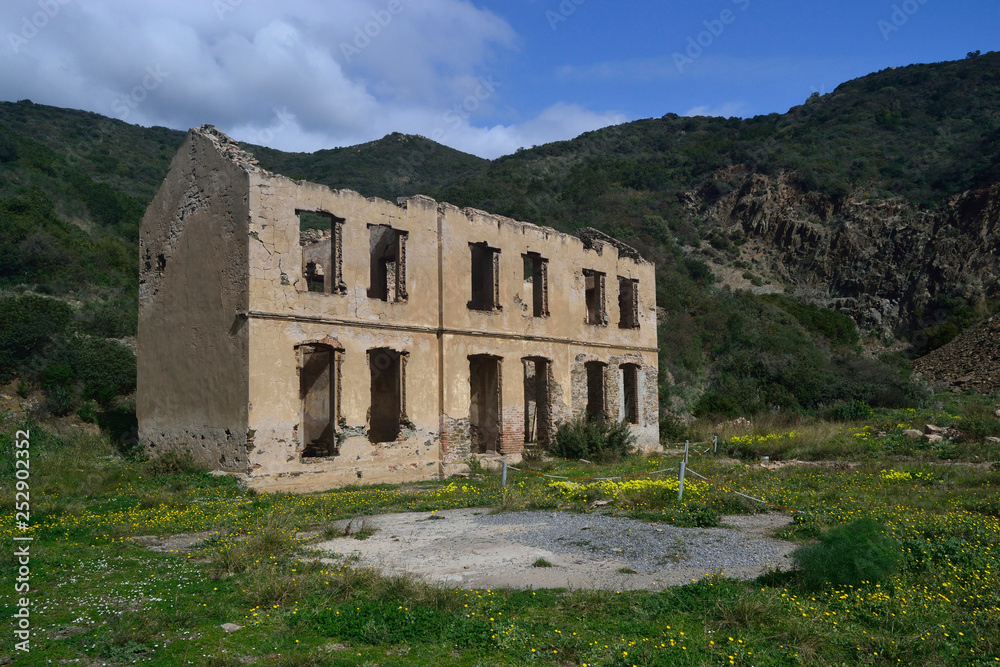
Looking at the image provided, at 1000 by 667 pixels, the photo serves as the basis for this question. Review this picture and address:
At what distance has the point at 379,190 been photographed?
5200 centimetres

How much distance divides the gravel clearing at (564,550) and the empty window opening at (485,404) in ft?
28.2

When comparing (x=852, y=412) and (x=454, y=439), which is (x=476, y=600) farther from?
(x=852, y=412)

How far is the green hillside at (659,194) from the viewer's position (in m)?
27.1

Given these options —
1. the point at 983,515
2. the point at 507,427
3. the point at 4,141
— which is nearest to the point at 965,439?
the point at 983,515

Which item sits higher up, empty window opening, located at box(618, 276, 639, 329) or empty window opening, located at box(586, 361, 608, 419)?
empty window opening, located at box(618, 276, 639, 329)

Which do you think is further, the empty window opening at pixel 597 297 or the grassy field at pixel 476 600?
the empty window opening at pixel 597 297

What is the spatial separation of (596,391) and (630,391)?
63.6 inches

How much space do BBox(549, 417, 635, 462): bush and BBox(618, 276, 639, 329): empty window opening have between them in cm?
511

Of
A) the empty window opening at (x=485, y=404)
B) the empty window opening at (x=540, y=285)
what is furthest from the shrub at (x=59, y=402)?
the empty window opening at (x=540, y=285)

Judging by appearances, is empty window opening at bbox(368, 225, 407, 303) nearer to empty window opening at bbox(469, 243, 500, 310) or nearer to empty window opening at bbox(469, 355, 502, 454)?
empty window opening at bbox(469, 243, 500, 310)

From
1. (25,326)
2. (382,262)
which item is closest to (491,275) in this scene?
(382,262)

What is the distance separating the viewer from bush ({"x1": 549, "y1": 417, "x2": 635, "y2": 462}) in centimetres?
2003

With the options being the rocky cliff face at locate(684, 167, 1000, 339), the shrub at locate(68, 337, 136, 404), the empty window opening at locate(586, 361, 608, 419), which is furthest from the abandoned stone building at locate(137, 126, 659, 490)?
the rocky cliff face at locate(684, 167, 1000, 339)

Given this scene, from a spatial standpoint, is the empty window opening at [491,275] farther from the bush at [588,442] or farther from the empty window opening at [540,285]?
the bush at [588,442]
